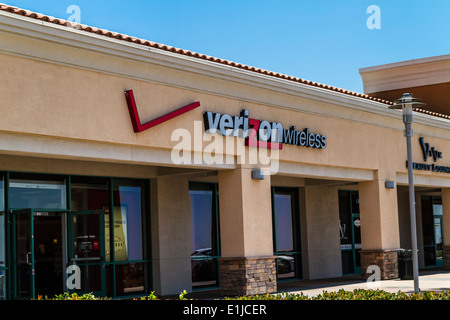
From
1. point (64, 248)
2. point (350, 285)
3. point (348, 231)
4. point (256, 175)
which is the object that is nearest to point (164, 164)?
point (256, 175)

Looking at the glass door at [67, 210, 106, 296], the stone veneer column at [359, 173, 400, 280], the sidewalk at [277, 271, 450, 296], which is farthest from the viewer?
the stone veneer column at [359, 173, 400, 280]

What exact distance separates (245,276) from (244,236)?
1100 millimetres

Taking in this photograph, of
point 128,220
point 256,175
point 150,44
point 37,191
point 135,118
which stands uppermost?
point 150,44

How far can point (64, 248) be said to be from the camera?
17.8m

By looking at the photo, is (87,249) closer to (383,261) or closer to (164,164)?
(164,164)

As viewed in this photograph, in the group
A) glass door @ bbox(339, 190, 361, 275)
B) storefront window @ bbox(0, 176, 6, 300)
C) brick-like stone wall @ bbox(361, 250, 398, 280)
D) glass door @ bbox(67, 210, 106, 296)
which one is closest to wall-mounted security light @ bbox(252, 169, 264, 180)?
glass door @ bbox(67, 210, 106, 296)

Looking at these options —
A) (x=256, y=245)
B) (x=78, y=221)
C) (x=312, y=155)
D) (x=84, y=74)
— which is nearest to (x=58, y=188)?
(x=78, y=221)

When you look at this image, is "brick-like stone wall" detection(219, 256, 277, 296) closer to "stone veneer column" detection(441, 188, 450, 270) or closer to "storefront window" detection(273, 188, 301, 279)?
"storefront window" detection(273, 188, 301, 279)

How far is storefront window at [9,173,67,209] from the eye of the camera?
55.2ft

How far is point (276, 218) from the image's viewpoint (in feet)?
80.9

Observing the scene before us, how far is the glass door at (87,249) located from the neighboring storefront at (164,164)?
0.04 metres

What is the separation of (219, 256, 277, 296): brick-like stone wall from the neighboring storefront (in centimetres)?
4
